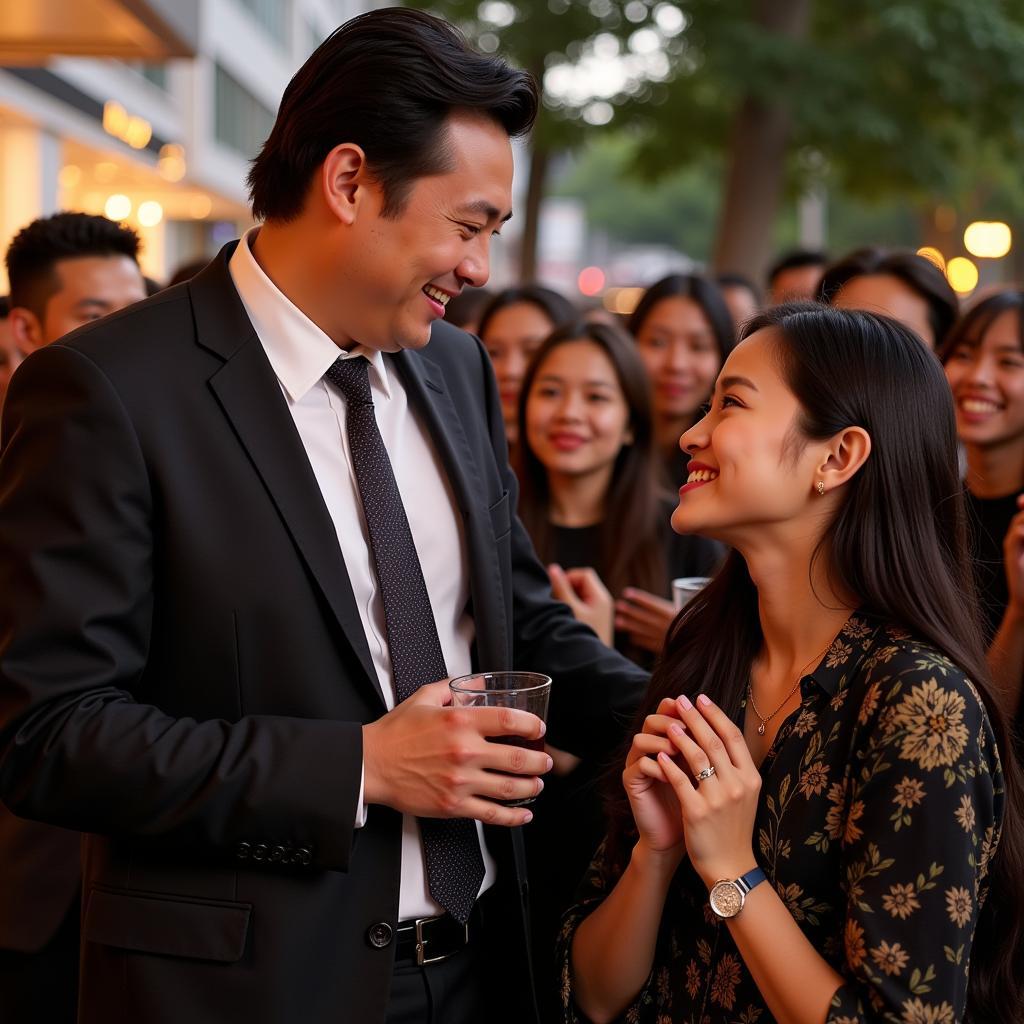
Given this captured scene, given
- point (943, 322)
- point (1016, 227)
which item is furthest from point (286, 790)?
point (1016, 227)

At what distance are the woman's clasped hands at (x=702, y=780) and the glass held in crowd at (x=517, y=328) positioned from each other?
348 centimetres

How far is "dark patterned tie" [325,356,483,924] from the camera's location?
2348 mm

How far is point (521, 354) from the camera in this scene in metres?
5.68

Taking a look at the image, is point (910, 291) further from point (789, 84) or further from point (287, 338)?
point (789, 84)

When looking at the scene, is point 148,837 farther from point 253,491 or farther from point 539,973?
point 539,973

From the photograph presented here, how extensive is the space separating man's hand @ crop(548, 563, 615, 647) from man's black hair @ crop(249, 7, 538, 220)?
59.3 inches

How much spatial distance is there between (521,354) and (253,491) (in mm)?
3543

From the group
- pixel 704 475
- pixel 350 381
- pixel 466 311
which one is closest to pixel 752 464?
pixel 704 475

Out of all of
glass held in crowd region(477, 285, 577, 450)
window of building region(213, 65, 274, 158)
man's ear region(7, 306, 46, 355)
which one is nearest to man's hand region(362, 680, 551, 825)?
man's ear region(7, 306, 46, 355)

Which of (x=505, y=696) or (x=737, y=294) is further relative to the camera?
(x=737, y=294)

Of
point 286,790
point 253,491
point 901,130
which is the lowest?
point 286,790

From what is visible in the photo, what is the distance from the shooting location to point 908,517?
222 cm

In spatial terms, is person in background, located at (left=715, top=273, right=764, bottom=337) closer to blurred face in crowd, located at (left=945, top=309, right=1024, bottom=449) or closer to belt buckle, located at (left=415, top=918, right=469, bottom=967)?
blurred face in crowd, located at (left=945, top=309, right=1024, bottom=449)

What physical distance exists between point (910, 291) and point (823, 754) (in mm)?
3166
